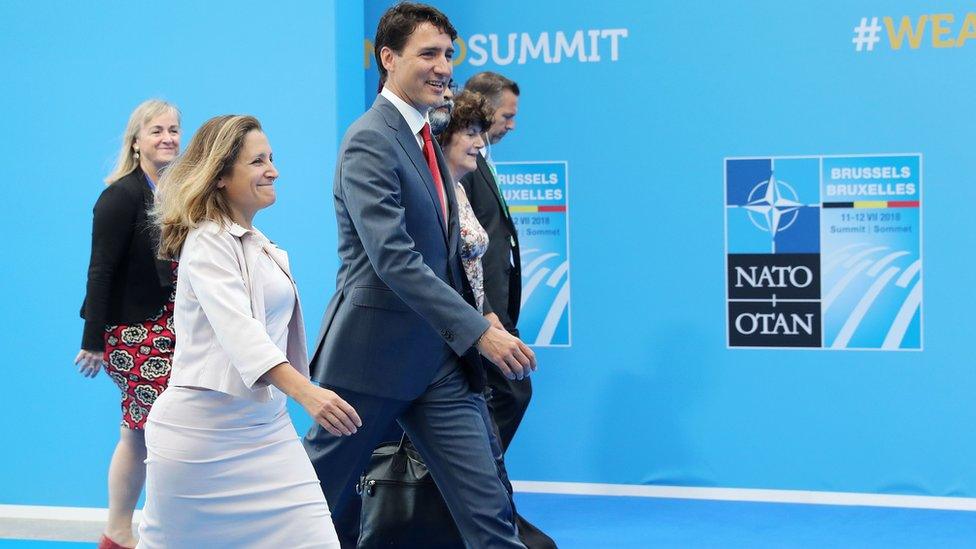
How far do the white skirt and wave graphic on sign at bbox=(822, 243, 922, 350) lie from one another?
119 inches

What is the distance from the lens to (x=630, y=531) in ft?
16.4

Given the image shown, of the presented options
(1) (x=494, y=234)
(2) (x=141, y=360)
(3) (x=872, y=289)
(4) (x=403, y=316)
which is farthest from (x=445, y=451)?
(3) (x=872, y=289)

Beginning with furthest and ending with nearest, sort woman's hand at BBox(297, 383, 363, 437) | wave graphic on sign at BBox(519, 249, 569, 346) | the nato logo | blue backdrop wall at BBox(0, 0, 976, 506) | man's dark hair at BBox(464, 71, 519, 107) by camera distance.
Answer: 1. wave graphic on sign at BBox(519, 249, 569, 346)
2. the nato logo
3. blue backdrop wall at BBox(0, 0, 976, 506)
4. man's dark hair at BBox(464, 71, 519, 107)
5. woman's hand at BBox(297, 383, 363, 437)

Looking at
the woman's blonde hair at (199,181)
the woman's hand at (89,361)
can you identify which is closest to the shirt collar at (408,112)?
the woman's blonde hair at (199,181)

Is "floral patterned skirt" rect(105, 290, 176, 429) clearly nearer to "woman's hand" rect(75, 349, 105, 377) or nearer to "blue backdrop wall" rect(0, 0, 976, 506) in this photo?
"woman's hand" rect(75, 349, 105, 377)

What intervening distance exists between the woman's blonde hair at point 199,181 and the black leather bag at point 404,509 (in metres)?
1.14

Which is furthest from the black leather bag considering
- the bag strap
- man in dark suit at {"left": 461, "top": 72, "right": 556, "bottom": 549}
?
man in dark suit at {"left": 461, "top": 72, "right": 556, "bottom": 549}

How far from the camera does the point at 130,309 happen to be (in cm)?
446

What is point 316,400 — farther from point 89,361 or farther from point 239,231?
point 89,361

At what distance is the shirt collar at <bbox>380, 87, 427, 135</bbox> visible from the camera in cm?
348

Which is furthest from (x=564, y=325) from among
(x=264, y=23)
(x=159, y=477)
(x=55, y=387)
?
(x=159, y=477)

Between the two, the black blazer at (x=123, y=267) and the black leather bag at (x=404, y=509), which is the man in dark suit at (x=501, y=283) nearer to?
the black leather bag at (x=404, y=509)

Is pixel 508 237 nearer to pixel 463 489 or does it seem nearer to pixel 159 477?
pixel 463 489

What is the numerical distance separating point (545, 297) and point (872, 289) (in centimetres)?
138
